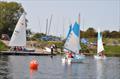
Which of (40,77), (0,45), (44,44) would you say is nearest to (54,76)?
(40,77)

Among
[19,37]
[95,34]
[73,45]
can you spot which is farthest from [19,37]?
[95,34]

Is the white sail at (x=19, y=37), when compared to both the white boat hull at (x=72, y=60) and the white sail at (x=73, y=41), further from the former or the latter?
the white boat hull at (x=72, y=60)

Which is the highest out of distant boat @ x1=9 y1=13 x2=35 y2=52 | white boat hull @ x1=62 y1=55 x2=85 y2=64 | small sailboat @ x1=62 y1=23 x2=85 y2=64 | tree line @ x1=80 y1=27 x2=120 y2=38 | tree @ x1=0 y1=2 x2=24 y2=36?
tree @ x1=0 y1=2 x2=24 y2=36

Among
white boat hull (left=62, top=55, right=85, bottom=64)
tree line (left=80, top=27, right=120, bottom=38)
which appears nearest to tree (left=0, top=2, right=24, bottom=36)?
tree line (left=80, top=27, right=120, bottom=38)

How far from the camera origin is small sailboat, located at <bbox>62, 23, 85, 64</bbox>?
272 feet

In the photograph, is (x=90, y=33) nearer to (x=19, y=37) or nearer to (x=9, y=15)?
(x=9, y=15)

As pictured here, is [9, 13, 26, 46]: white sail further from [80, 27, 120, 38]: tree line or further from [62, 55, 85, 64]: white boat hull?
[80, 27, 120, 38]: tree line

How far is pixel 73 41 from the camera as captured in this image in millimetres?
85875

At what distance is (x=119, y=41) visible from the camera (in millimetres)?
151750

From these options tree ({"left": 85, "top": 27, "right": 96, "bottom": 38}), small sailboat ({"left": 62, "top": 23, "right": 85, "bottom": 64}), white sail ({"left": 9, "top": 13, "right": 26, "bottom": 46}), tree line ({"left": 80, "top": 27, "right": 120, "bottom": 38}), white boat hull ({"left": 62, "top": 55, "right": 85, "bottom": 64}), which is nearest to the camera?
white boat hull ({"left": 62, "top": 55, "right": 85, "bottom": 64})

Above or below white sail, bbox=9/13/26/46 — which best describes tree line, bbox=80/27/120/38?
above

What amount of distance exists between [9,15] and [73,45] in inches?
2900

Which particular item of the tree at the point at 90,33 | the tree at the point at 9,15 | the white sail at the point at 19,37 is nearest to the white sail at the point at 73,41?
the white sail at the point at 19,37

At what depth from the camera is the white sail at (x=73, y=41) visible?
278 ft
